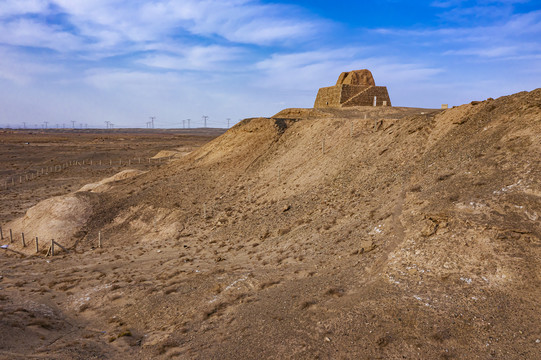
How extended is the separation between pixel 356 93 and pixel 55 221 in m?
23.3

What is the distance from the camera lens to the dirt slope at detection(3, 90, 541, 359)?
6906 mm

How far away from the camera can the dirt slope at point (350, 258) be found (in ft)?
22.7

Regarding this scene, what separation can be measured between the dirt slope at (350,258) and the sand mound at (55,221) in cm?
83

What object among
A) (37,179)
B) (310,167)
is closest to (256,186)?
(310,167)

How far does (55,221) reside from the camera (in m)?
19.4

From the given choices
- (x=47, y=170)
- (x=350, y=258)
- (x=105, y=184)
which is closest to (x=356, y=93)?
(x=105, y=184)

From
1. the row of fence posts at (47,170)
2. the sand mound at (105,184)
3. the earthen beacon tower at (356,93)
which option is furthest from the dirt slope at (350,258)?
the row of fence posts at (47,170)

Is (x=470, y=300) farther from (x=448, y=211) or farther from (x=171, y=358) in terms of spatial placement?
(x=171, y=358)

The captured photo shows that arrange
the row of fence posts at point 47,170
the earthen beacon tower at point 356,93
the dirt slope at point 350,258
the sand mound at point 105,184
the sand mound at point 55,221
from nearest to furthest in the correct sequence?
the dirt slope at point 350,258
the sand mound at point 55,221
the sand mound at point 105,184
the earthen beacon tower at point 356,93
the row of fence posts at point 47,170

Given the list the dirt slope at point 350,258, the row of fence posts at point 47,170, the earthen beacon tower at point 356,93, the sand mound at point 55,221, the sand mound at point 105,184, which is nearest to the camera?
the dirt slope at point 350,258

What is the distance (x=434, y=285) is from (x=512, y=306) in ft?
4.77

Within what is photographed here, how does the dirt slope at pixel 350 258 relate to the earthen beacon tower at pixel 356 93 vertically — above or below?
below

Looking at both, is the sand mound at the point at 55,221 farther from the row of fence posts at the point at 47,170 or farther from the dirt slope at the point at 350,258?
the row of fence posts at the point at 47,170

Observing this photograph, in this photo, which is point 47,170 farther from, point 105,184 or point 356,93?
point 356,93
